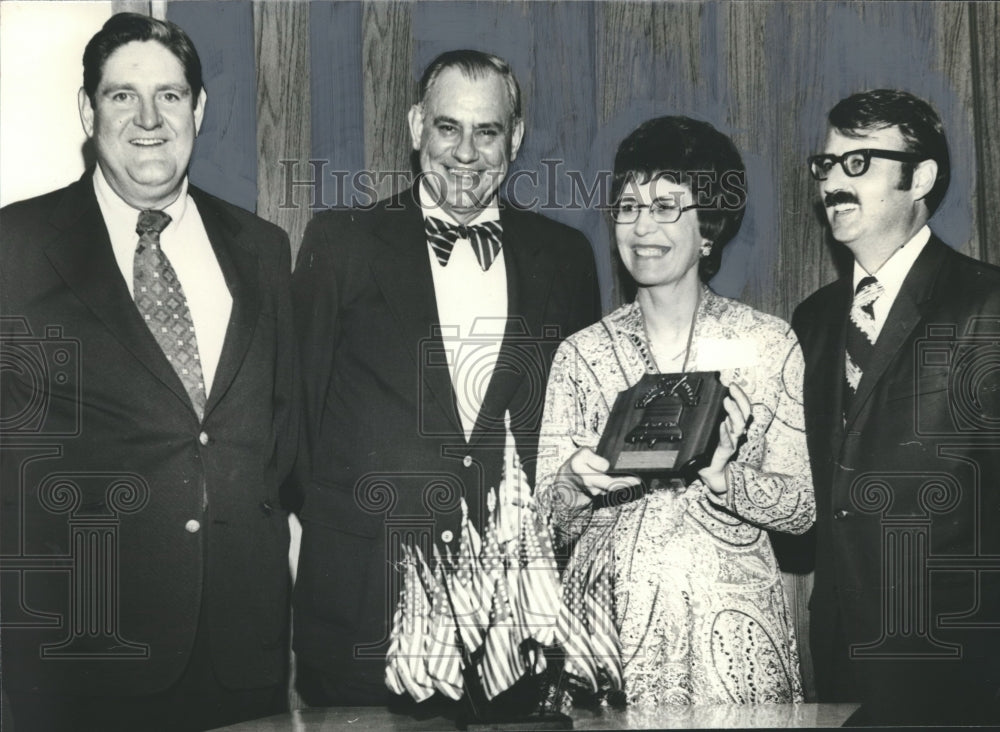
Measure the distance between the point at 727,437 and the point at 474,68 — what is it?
131cm

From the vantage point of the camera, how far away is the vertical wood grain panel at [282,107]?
3.56 meters

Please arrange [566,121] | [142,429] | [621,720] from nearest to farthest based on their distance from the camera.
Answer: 1. [621,720]
2. [142,429]
3. [566,121]

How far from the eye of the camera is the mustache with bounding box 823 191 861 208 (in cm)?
361

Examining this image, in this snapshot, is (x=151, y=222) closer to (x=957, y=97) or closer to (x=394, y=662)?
(x=394, y=662)

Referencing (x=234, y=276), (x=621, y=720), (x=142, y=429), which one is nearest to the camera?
(x=621, y=720)

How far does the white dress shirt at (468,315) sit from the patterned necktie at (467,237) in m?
0.01

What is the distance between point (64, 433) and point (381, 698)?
1179mm

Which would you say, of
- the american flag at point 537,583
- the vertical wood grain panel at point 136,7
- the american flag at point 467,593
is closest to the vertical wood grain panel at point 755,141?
the american flag at point 537,583

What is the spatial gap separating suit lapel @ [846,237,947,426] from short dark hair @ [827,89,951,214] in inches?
6.2

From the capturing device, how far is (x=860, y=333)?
357cm

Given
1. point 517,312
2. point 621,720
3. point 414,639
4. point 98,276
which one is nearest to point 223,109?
point 98,276

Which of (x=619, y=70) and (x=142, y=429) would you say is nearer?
(x=142, y=429)

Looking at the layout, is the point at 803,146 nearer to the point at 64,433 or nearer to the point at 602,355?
the point at 602,355

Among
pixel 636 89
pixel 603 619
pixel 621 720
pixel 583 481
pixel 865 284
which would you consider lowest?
pixel 621 720
